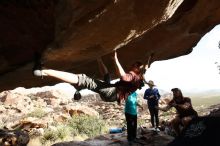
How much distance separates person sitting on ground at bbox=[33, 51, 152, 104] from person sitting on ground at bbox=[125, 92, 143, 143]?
1.69m

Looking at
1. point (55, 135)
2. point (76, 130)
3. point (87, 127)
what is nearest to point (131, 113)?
point (55, 135)

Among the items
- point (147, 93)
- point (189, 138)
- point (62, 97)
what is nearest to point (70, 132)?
point (147, 93)

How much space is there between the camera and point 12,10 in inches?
318

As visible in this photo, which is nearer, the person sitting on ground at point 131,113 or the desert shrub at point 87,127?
the person sitting on ground at point 131,113

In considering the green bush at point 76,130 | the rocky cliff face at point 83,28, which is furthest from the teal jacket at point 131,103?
the green bush at point 76,130

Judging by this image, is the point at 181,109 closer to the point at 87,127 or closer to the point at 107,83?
the point at 107,83

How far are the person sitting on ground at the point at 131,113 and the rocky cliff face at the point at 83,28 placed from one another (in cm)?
163

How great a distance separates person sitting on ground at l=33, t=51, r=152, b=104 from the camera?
7.59m

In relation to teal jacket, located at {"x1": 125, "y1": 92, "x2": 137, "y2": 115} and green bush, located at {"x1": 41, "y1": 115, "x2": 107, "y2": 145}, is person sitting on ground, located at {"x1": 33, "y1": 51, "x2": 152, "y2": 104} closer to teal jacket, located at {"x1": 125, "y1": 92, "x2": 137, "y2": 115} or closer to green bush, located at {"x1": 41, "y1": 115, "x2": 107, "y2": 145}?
teal jacket, located at {"x1": 125, "y1": 92, "x2": 137, "y2": 115}

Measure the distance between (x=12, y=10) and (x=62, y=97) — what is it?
42475 millimetres

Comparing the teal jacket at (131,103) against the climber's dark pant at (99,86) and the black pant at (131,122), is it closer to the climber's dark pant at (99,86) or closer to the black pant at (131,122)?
the black pant at (131,122)

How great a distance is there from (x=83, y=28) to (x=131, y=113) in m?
3.90

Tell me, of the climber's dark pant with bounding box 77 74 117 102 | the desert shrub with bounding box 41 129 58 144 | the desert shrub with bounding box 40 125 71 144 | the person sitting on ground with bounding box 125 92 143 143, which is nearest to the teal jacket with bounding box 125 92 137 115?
the person sitting on ground with bounding box 125 92 143 143

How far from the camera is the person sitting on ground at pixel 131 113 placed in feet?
35.7
